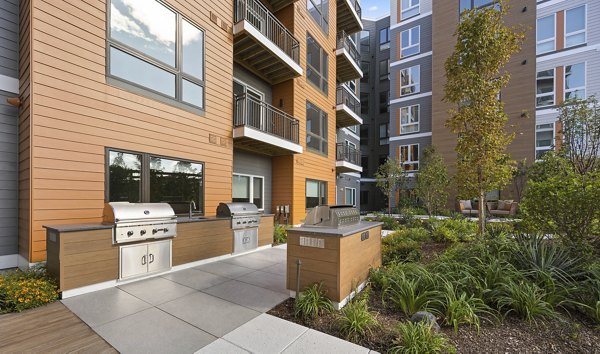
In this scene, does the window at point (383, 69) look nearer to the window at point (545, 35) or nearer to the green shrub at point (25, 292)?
the window at point (545, 35)

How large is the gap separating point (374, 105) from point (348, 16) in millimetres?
13985

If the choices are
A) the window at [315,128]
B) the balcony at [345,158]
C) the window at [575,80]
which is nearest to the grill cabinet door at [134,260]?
the window at [315,128]

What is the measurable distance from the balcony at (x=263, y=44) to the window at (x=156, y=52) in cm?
153

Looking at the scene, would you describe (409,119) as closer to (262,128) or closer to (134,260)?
(262,128)

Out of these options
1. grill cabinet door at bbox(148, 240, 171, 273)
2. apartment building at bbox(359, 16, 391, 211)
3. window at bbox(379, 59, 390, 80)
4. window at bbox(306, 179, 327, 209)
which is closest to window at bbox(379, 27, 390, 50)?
apartment building at bbox(359, 16, 391, 211)

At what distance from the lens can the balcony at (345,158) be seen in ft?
44.6

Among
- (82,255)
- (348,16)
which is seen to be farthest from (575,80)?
(82,255)

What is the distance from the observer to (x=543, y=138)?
14.2 meters

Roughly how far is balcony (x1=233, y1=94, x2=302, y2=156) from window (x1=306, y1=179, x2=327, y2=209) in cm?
223

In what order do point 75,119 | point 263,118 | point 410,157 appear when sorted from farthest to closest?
point 410,157
point 263,118
point 75,119

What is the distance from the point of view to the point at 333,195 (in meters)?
13.3

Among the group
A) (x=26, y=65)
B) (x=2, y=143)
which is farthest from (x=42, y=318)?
(x=26, y=65)

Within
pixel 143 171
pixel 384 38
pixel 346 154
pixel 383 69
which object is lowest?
pixel 143 171

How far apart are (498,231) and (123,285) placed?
7301mm
